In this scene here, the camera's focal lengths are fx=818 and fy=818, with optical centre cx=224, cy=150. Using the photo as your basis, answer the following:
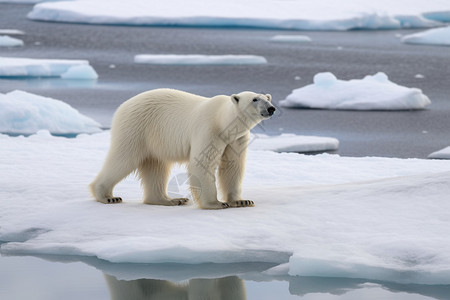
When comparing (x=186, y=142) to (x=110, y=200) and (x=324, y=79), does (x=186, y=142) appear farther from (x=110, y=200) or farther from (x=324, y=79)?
(x=324, y=79)

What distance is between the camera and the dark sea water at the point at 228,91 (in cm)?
A: 411

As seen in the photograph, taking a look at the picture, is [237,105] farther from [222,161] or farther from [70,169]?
[70,169]

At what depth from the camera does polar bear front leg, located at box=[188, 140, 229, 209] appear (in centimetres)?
500

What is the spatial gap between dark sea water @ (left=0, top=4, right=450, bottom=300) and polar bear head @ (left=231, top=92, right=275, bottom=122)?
36.7 inches

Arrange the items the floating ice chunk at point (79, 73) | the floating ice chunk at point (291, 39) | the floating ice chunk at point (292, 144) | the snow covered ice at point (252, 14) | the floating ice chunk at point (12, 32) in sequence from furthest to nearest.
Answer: the snow covered ice at point (252, 14), the floating ice chunk at point (12, 32), the floating ice chunk at point (291, 39), the floating ice chunk at point (79, 73), the floating ice chunk at point (292, 144)

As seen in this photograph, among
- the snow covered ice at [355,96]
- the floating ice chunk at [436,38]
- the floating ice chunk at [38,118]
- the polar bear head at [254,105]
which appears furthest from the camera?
the floating ice chunk at [436,38]

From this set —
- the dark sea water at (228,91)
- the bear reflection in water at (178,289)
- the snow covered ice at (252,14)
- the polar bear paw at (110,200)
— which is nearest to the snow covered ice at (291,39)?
the dark sea water at (228,91)

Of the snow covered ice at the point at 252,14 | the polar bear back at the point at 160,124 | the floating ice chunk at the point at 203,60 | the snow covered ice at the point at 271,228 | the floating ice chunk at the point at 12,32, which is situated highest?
the snow covered ice at the point at 252,14

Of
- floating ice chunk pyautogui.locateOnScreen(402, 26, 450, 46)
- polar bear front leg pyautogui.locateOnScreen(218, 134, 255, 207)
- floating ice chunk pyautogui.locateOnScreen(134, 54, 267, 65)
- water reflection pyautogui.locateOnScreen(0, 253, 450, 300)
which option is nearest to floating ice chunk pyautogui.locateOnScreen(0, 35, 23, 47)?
floating ice chunk pyautogui.locateOnScreen(134, 54, 267, 65)

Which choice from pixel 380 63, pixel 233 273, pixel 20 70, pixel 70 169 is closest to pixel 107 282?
pixel 233 273

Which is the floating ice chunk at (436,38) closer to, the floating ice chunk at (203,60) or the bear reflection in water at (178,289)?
the floating ice chunk at (203,60)

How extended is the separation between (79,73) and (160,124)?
14428mm

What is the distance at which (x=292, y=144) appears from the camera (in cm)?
1046

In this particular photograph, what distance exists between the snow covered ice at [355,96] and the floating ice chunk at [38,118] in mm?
5259
